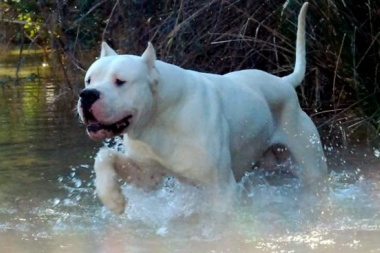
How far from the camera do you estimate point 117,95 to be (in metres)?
6.07

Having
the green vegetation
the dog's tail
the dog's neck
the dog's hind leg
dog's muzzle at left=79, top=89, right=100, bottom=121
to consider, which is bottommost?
the green vegetation

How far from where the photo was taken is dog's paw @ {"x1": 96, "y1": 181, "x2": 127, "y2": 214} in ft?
21.0

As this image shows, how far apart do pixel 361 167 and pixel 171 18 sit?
3.15 m

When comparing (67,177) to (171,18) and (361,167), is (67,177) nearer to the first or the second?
(361,167)

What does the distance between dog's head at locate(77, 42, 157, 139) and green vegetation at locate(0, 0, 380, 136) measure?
3637 mm

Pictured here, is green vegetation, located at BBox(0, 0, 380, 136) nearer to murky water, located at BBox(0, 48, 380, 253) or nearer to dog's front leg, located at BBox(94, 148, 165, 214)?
murky water, located at BBox(0, 48, 380, 253)

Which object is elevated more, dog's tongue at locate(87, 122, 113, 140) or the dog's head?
the dog's head

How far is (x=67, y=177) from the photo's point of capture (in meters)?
8.51

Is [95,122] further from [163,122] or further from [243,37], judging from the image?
[243,37]

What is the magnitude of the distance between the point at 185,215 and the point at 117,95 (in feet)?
3.44

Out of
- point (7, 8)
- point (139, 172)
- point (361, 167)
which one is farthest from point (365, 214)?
point (7, 8)

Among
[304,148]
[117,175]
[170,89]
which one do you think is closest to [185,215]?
[117,175]

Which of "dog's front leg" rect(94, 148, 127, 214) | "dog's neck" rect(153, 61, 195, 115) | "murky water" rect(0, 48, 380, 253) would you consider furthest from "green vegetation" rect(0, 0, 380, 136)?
"dog's front leg" rect(94, 148, 127, 214)

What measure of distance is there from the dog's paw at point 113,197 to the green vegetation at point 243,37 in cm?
367
